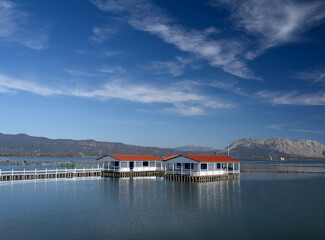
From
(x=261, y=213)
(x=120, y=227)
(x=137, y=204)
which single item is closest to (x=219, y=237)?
(x=120, y=227)

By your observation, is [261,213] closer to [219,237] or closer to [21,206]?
[219,237]

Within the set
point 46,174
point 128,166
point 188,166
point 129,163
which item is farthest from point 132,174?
point 46,174

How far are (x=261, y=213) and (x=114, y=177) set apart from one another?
39693 mm

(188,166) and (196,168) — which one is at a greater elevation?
(188,166)

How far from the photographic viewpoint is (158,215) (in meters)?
27.3

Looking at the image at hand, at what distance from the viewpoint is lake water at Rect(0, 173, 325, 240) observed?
71.7ft

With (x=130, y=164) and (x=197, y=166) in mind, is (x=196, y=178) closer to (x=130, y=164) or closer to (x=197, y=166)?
(x=197, y=166)

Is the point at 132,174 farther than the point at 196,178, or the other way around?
the point at 132,174

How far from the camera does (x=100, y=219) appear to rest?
25.7 meters

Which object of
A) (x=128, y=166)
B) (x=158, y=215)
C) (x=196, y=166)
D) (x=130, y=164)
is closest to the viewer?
(x=158, y=215)

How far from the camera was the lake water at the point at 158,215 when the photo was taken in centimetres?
2186

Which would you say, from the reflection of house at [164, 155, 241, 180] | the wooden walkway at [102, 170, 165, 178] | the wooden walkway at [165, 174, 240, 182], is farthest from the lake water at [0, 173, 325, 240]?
the wooden walkway at [102, 170, 165, 178]

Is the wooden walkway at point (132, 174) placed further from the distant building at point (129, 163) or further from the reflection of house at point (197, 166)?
the reflection of house at point (197, 166)

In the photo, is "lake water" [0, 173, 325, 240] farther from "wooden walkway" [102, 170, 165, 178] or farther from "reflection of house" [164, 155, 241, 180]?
"wooden walkway" [102, 170, 165, 178]
